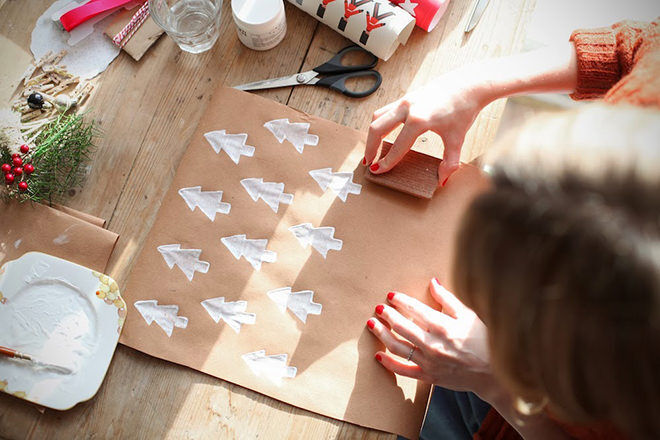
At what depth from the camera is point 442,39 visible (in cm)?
75

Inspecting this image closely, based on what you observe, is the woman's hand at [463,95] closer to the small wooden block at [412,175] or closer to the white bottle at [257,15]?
the small wooden block at [412,175]

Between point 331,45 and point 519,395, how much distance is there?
584 millimetres

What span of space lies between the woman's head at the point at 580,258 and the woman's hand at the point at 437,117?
27 cm

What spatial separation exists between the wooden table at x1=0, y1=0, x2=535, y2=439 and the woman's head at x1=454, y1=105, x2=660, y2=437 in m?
0.36

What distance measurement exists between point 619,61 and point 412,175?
12.1 inches

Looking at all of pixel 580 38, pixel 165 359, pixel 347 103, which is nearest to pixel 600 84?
pixel 580 38

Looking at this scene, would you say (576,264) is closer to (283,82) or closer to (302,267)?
(302,267)

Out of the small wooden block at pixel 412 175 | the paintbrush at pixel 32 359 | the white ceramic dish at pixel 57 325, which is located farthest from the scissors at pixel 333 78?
the paintbrush at pixel 32 359

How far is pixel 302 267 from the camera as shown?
0.68 m

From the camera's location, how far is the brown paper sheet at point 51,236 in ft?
2.20

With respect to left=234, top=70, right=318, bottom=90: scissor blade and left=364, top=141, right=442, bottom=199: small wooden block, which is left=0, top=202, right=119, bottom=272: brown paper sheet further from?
left=364, top=141, right=442, bottom=199: small wooden block

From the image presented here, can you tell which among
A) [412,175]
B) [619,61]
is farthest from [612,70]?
[412,175]

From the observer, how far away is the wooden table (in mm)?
637

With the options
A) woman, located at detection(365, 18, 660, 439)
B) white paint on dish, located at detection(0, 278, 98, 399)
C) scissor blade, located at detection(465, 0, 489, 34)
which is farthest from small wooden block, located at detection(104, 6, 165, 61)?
woman, located at detection(365, 18, 660, 439)
